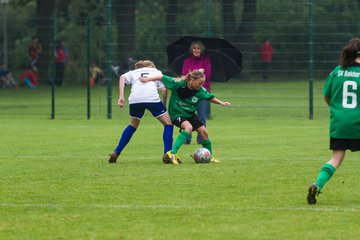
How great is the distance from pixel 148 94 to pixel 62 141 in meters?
4.65

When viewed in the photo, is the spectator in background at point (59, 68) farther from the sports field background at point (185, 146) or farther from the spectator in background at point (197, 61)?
the spectator in background at point (197, 61)

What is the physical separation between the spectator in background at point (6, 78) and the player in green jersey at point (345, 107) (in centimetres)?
2682

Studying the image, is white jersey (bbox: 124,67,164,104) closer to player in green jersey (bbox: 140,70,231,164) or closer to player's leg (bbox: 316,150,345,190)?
player in green jersey (bbox: 140,70,231,164)

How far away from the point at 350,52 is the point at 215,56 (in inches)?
411

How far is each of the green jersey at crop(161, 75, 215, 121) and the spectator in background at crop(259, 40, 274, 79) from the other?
13.6 metres

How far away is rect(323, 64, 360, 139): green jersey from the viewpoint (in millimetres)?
10484

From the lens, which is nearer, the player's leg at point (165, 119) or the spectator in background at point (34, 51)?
the player's leg at point (165, 119)

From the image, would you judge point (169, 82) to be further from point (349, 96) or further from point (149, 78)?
point (349, 96)

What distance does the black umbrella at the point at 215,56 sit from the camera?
20.4m

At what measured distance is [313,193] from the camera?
10.3 meters

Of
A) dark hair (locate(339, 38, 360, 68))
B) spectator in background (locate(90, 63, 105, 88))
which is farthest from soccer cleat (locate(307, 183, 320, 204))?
spectator in background (locate(90, 63, 105, 88))

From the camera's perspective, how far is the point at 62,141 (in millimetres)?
19734

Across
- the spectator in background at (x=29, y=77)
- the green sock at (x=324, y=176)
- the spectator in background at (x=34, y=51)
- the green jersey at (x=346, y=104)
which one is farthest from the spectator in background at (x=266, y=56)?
the green sock at (x=324, y=176)

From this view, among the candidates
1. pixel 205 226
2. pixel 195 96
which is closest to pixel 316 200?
pixel 205 226
